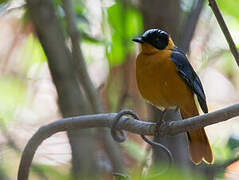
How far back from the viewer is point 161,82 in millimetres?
2498

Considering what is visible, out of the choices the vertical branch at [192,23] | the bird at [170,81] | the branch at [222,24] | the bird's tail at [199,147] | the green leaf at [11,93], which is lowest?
the green leaf at [11,93]

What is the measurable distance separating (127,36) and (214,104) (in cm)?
134

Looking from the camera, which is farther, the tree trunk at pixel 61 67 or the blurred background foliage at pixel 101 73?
the blurred background foliage at pixel 101 73

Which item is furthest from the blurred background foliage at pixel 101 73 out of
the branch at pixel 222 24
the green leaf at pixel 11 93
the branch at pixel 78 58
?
the branch at pixel 222 24

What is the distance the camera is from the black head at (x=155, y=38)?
267 cm

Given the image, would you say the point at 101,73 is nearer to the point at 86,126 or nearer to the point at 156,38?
the point at 156,38

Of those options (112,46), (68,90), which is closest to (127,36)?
(112,46)

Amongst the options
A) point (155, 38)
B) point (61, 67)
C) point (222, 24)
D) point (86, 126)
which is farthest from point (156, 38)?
point (222, 24)

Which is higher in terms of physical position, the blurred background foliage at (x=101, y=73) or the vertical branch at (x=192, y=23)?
the vertical branch at (x=192, y=23)

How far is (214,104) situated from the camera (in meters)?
4.09

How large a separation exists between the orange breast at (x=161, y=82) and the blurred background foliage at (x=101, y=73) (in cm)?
32

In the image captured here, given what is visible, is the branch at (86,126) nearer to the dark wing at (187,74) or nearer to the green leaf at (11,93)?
the dark wing at (187,74)

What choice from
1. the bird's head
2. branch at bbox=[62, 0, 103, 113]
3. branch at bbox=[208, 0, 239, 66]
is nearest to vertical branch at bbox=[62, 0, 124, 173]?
branch at bbox=[62, 0, 103, 113]

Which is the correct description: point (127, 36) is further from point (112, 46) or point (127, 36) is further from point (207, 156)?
point (207, 156)
